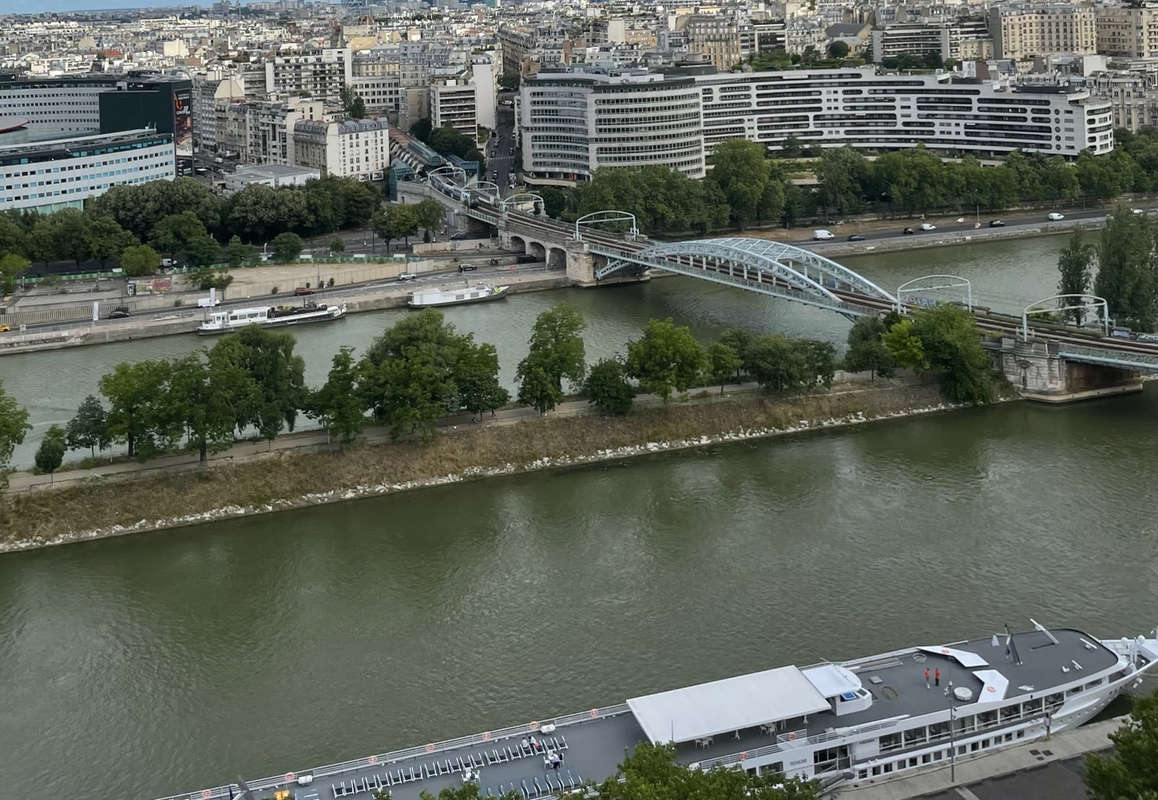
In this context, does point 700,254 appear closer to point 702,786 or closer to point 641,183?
point 641,183

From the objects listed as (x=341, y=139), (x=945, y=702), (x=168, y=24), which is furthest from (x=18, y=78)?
(x=168, y=24)

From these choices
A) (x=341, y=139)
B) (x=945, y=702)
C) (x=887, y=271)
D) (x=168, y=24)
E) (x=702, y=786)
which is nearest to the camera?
(x=702, y=786)

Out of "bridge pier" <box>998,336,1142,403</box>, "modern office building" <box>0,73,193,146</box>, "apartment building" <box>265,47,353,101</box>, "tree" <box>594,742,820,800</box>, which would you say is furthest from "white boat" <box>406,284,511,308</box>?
"apartment building" <box>265,47,353,101</box>

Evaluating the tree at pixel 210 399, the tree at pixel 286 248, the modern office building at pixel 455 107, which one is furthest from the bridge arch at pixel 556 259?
the modern office building at pixel 455 107

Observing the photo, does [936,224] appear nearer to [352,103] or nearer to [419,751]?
[352,103]

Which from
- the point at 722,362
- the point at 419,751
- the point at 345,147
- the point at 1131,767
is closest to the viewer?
the point at 1131,767

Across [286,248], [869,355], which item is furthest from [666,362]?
[286,248]
